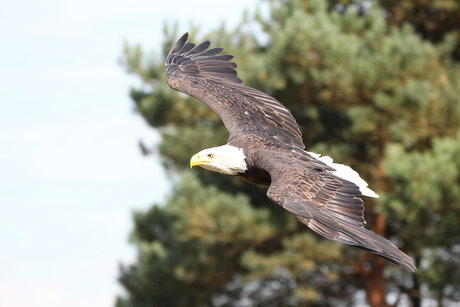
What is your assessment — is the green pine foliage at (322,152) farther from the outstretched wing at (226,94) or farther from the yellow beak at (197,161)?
the yellow beak at (197,161)

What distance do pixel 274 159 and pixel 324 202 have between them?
83 cm

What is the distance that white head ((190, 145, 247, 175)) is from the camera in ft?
24.5

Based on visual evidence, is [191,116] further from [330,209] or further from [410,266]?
[410,266]

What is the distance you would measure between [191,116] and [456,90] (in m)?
4.96

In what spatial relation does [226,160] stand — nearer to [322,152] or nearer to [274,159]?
[274,159]

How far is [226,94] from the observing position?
8.77 meters

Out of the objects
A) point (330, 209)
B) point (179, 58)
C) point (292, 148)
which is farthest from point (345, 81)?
point (330, 209)

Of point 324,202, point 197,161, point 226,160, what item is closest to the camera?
point 324,202

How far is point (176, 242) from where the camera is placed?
1741cm

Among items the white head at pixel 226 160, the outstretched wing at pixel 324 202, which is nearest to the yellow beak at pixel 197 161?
the white head at pixel 226 160

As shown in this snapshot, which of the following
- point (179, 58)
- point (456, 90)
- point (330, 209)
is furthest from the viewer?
point (456, 90)

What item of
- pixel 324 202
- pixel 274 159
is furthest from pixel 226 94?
pixel 324 202

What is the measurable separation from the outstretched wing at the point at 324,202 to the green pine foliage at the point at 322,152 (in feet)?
23.4

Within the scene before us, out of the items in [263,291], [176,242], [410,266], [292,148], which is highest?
[292,148]
